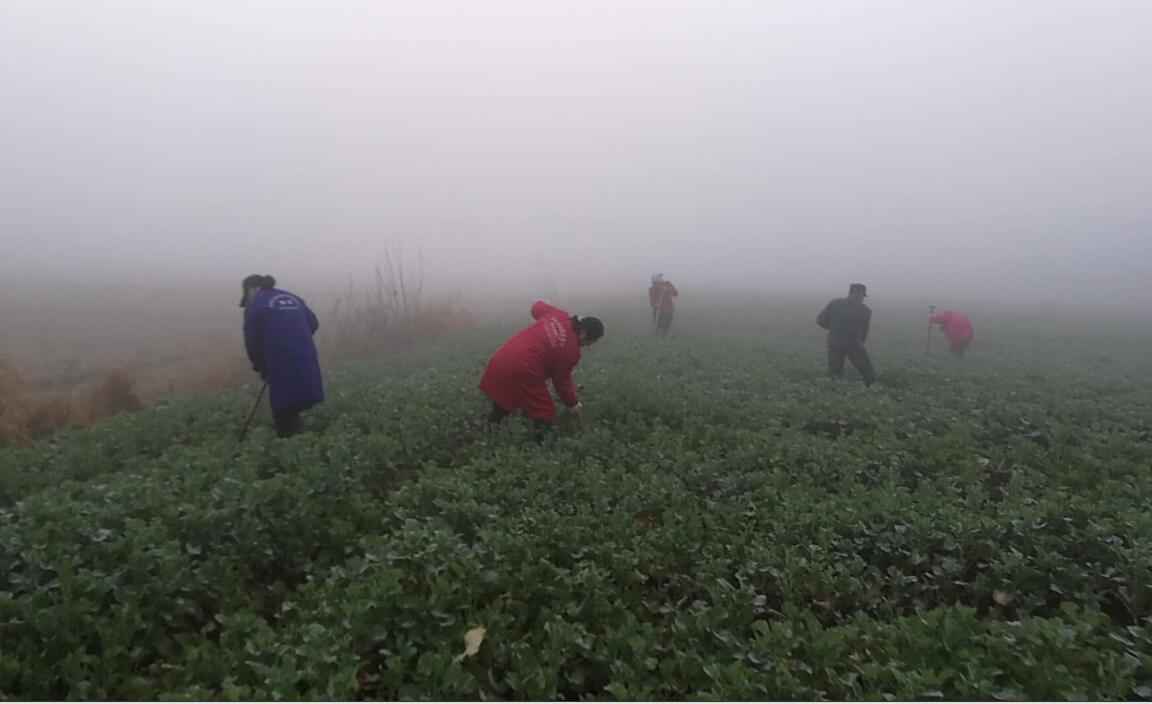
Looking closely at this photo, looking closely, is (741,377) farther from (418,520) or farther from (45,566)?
(45,566)

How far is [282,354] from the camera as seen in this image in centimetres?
745

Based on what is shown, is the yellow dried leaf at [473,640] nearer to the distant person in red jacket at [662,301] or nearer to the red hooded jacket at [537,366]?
the red hooded jacket at [537,366]

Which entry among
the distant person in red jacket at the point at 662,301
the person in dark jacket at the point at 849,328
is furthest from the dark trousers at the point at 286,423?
the distant person in red jacket at the point at 662,301

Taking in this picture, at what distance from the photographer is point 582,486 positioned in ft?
18.4

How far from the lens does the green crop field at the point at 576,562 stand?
3.14 meters

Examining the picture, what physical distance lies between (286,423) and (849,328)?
994 cm

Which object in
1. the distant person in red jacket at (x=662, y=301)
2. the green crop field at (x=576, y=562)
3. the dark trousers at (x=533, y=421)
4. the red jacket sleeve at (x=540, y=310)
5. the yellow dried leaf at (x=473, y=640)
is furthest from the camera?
the distant person in red jacket at (x=662, y=301)

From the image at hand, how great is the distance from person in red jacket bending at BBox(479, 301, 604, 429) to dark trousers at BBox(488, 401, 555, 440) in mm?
11

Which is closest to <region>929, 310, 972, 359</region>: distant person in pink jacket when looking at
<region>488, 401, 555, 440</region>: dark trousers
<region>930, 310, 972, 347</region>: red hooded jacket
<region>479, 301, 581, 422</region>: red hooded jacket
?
<region>930, 310, 972, 347</region>: red hooded jacket

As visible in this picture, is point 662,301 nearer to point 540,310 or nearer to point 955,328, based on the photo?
point 955,328

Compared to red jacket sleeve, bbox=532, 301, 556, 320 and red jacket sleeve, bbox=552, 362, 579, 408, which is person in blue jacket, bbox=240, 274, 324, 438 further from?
red jacket sleeve, bbox=552, 362, 579, 408

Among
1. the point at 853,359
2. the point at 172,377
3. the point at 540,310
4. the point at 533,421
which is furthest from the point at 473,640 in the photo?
the point at 172,377

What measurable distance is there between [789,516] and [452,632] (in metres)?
2.53

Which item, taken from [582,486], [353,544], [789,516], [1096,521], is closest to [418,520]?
[353,544]
